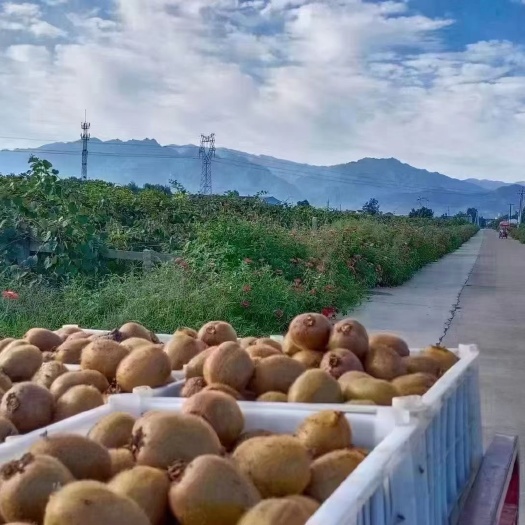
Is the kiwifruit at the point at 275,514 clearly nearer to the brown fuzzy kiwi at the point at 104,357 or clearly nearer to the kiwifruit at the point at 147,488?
the kiwifruit at the point at 147,488

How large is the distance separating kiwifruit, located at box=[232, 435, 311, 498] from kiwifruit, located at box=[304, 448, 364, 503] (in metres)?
0.03

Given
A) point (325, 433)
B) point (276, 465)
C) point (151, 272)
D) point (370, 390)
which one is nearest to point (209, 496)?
point (276, 465)

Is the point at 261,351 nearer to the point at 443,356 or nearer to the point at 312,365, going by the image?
the point at 312,365

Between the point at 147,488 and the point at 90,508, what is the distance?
256 mm

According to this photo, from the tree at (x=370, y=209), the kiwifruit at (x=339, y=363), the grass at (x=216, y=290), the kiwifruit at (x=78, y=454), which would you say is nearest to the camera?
the kiwifruit at (x=78, y=454)

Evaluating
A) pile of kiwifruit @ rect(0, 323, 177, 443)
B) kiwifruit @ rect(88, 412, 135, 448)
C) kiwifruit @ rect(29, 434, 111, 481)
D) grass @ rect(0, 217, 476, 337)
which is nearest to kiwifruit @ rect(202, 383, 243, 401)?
pile of kiwifruit @ rect(0, 323, 177, 443)

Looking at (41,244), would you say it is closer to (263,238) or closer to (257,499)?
(263,238)

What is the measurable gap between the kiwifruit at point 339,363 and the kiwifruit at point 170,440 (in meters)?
0.92

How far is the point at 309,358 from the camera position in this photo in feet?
9.89

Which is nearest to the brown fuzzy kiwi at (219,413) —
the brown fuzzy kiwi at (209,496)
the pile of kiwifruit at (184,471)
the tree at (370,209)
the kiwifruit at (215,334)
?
the pile of kiwifruit at (184,471)

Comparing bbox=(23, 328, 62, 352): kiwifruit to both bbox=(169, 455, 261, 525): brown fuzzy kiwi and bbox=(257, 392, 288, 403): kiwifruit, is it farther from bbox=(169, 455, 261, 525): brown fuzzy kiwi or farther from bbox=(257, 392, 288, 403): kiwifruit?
bbox=(169, 455, 261, 525): brown fuzzy kiwi

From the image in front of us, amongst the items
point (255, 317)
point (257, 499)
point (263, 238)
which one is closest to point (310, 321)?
point (257, 499)

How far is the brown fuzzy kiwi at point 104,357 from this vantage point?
287 centimetres

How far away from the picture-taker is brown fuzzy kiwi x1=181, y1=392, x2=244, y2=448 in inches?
85.1
